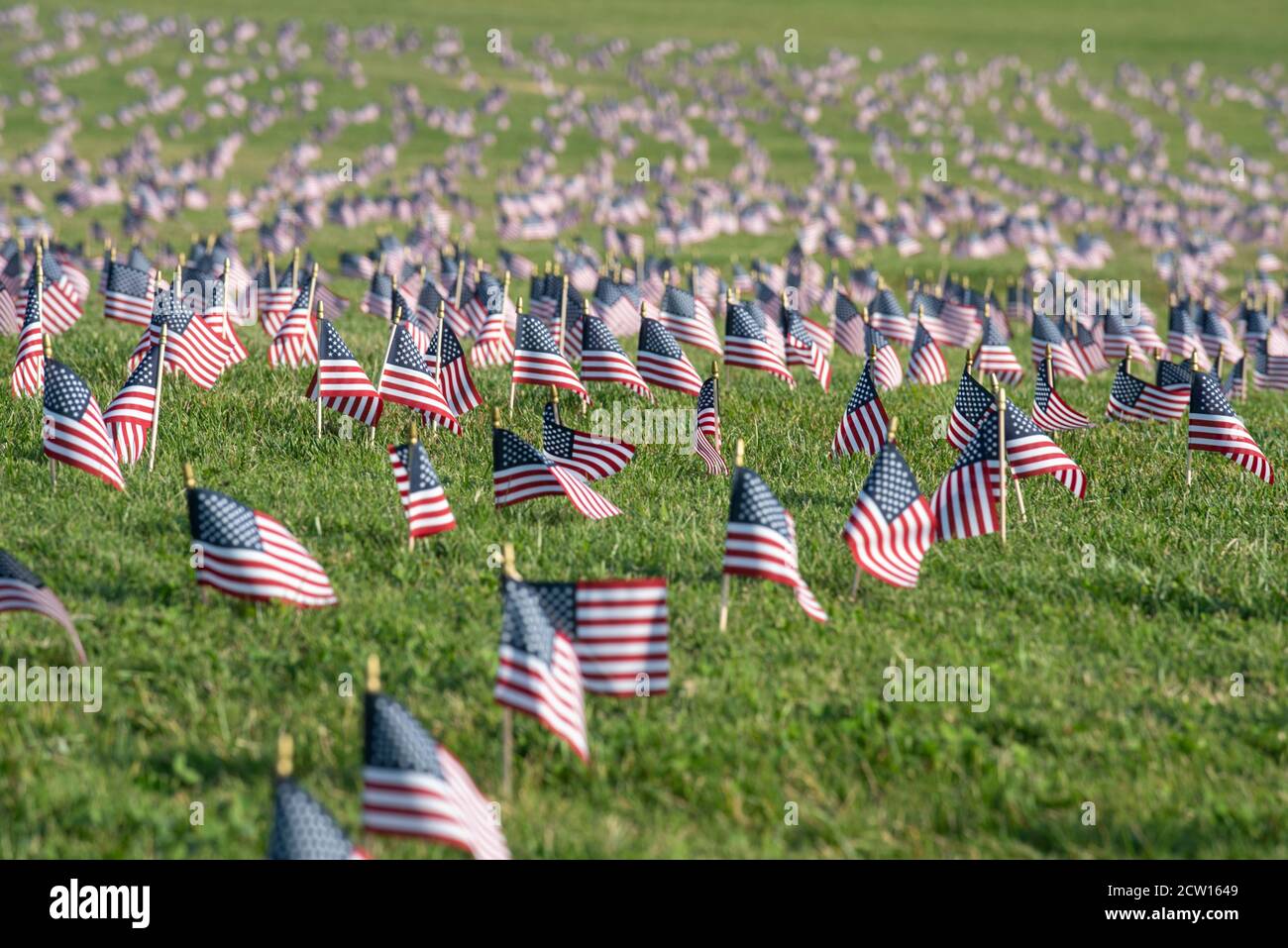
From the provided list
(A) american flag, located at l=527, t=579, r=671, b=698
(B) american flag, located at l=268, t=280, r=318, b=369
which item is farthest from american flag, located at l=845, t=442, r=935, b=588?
(B) american flag, located at l=268, t=280, r=318, b=369

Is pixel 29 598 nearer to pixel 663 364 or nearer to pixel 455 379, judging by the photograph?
pixel 455 379

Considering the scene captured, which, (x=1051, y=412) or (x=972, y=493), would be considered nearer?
(x=972, y=493)

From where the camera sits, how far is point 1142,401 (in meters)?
13.9

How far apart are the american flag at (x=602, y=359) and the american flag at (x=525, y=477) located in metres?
2.88

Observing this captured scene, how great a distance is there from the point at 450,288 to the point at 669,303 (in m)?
7.65

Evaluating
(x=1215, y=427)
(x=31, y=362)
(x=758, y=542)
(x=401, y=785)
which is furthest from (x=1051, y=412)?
(x=31, y=362)

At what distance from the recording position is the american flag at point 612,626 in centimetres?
741

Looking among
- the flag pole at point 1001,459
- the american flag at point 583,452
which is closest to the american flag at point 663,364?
the american flag at point 583,452

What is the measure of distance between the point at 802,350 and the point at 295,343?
5.63 metres

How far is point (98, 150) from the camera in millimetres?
63031

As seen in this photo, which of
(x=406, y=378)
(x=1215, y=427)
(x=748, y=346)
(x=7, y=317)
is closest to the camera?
(x=1215, y=427)

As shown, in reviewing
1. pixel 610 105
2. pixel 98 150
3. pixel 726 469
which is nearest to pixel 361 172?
pixel 98 150

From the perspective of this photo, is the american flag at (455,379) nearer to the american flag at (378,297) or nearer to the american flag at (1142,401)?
the american flag at (1142,401)

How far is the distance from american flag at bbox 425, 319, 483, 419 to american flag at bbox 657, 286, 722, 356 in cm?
282
